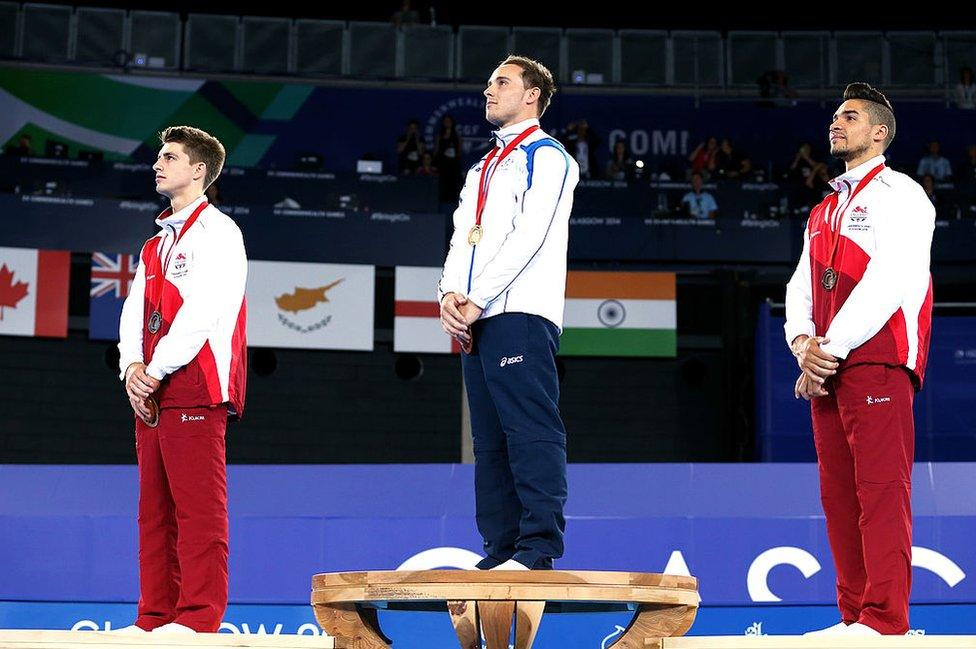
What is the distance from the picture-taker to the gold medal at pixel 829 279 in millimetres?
3592

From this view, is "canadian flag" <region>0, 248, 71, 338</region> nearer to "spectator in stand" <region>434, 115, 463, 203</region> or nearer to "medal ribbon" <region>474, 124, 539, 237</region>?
"spectator in stand" <region>434, 115, 463, 203</region>

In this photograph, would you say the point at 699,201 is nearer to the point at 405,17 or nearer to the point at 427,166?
the point at 427,166

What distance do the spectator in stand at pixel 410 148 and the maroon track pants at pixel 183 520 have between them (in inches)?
326

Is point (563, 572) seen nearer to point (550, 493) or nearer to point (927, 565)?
point (550, 493)

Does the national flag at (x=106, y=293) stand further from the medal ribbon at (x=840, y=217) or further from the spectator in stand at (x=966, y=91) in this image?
the spectator in stand at (x=966, y=91)

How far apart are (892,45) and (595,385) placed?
6.59 m

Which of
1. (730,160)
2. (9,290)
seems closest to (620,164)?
(730,160)

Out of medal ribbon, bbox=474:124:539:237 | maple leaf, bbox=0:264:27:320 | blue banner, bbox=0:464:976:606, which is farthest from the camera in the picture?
maple leaf, bbox=0:264:27:320

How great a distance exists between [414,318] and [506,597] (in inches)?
300

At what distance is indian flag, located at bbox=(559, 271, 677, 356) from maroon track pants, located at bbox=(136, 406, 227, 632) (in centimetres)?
665

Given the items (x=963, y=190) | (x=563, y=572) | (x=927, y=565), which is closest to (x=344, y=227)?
(x=963, y=190)

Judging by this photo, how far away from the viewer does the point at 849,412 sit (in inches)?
135

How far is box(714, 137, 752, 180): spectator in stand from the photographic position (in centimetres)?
1230

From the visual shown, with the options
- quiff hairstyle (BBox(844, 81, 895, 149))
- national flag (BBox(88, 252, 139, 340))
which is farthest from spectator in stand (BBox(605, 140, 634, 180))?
quiff hairstyle (BBox(844, 81, 895, 149))
